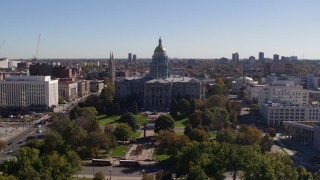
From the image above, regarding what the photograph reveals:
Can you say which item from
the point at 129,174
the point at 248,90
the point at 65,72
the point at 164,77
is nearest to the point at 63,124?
the point at 129,174

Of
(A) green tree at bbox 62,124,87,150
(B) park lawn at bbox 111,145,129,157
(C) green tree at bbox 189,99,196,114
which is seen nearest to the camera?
(A) green tree at bbox 62,124,87,150

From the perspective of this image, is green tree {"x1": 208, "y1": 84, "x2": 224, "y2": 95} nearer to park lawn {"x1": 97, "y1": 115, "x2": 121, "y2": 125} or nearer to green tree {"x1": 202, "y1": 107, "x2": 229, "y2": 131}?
park lawn {"x1": 97, "y1": 115, "x2": 121, "y2": 125}

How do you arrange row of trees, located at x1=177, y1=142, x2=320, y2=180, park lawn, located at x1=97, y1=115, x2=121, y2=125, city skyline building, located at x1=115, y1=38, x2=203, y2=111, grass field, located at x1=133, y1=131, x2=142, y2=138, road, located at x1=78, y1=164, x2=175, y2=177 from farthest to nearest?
city skyline building, located at x1=115, y1=38, x2=203, y2=111, park lawn, located at x1=97, y1=115, x2=121, y2=125, grass field, located at x1=133, y1=131, x2=142, y2=138, road, located at x1=78, y1=164, x2=175, y2=177, row of trees, located at x1=177, y1=142, x2=320, y2=180

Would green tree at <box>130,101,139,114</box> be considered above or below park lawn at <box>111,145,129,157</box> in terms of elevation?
above

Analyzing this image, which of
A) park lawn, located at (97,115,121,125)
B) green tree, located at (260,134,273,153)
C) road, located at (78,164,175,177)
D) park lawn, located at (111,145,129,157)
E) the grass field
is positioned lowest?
road, located at (78,164,175,177)

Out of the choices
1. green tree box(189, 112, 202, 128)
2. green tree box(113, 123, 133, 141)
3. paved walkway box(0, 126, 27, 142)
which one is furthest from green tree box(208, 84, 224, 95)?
green tree box(113, 123, 133, 141)

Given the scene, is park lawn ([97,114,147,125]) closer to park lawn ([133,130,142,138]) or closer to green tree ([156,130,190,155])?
park lawn ([133,130,142,138])

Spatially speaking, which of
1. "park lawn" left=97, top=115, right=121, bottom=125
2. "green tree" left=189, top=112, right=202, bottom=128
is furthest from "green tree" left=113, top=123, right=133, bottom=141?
"park lawn" left=97, top=115, right=121, bottom=125

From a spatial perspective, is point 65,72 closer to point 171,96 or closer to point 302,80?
point 171,96

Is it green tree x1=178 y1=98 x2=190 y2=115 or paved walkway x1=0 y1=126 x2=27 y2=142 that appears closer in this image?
paved walkway x1=0 y1=126 x2=27 y2=142
